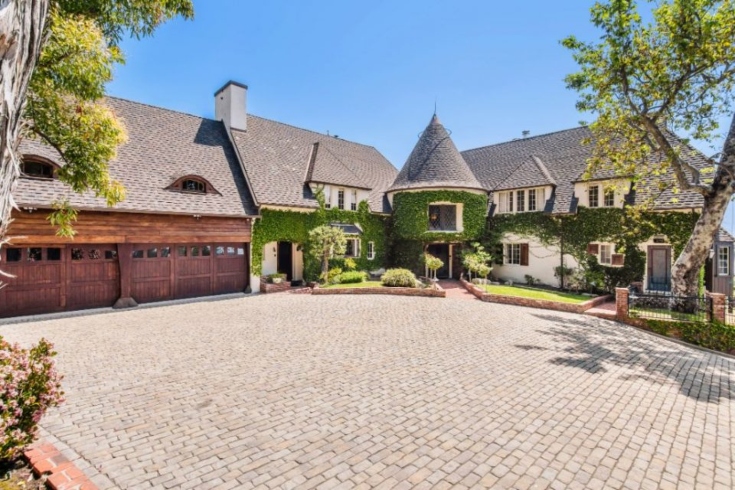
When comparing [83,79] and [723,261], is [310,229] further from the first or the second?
[723,261]

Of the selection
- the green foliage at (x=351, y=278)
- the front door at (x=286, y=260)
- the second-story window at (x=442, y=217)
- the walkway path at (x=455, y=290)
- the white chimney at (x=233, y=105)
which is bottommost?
the walkway path at (x=455, y=290)

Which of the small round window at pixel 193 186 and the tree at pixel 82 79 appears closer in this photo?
the tree at pixel 82 79

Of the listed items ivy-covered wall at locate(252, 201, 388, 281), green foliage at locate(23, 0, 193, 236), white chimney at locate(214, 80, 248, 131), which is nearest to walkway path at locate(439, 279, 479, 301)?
ivy-covered wall at locate(252, 201, 388, 281)

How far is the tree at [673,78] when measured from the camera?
40.4 ft

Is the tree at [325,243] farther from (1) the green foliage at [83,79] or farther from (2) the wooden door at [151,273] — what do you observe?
(1) the green foliage at [83,79]

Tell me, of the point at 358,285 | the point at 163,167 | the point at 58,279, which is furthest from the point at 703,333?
the point at 58,279

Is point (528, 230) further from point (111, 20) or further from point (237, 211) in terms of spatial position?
point (111, 20)

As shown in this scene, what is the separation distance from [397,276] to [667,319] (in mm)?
11236

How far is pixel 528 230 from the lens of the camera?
21.5 m

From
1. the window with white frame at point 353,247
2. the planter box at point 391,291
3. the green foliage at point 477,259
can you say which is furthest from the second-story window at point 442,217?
the planter box at point 391,291

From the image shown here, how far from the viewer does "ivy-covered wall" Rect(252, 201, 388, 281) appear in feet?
61.0

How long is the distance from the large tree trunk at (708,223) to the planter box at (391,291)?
389 inches

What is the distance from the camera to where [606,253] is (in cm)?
1914

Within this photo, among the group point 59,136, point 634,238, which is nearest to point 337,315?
point 59,136
